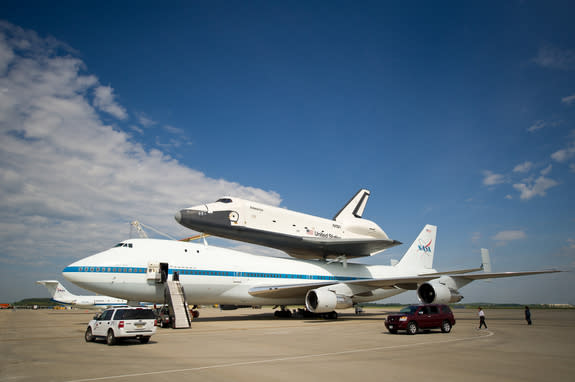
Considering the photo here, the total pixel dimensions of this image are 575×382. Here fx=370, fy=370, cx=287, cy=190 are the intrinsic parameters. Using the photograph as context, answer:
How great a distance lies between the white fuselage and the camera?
845 inches

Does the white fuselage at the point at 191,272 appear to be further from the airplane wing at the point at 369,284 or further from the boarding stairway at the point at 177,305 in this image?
the boarding stairway at the point at 177,305

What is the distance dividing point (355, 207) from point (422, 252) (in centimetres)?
880

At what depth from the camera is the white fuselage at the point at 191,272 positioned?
21.5 m

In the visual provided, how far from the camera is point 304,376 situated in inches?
301

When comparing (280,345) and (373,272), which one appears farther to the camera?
(373,272)

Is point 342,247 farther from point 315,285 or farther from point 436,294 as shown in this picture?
point 436,294

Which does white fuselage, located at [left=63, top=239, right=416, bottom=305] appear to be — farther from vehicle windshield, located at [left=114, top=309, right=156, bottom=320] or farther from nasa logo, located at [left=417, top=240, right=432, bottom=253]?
nasa logo, located at [left=417, top=240, right=432, bottom=253]

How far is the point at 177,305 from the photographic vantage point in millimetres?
20547

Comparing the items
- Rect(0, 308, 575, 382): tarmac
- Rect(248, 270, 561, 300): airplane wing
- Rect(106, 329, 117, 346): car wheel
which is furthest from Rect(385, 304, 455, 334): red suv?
Rect(106, 329, 117, 346): car wheel

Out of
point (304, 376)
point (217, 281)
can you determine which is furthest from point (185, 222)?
point (304, 376)

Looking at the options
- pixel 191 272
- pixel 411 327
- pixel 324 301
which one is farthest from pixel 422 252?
pixel 191 272

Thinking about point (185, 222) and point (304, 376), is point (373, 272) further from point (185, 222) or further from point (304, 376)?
point (304, 376)

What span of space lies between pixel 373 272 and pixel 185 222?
64.8 feet

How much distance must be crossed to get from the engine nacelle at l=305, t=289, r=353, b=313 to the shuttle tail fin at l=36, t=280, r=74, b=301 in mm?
42874
